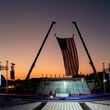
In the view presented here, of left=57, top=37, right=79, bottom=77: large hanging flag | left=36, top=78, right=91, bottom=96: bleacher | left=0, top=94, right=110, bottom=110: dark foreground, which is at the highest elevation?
left=57, top=37, right=79, bottom=77: large hanging flag

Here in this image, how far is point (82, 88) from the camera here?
94.1 meters

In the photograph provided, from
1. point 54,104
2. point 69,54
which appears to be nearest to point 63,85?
point 69,54

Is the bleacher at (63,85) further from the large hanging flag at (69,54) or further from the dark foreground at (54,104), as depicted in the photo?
the dark foreground at (54,104)

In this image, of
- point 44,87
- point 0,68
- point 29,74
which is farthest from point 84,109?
point 44,87

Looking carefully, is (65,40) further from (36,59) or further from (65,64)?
(36,59)

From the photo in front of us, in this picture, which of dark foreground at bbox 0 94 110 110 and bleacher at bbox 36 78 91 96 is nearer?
dark foreground at bbox 0 94 110 110

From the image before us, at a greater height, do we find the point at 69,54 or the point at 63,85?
the point at 69,54

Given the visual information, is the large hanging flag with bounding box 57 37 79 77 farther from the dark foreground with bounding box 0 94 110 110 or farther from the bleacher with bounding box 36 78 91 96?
the dark foreground with bounding box 0 94 110 110

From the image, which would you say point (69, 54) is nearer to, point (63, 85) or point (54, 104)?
point (63, 85)

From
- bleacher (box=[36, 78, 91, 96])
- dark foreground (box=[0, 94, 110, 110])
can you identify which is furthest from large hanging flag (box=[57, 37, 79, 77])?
dark foreground (box=[0, 94, 110, 110])

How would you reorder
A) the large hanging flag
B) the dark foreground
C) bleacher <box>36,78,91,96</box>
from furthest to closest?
bleacher <box>36,78,91,96</box>
the large hanging flag
the dark foreground

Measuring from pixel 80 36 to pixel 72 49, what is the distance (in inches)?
582

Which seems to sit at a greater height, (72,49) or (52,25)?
(52,25)

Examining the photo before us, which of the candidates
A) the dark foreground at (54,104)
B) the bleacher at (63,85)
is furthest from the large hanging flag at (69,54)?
the dark foreground at (54,104)
